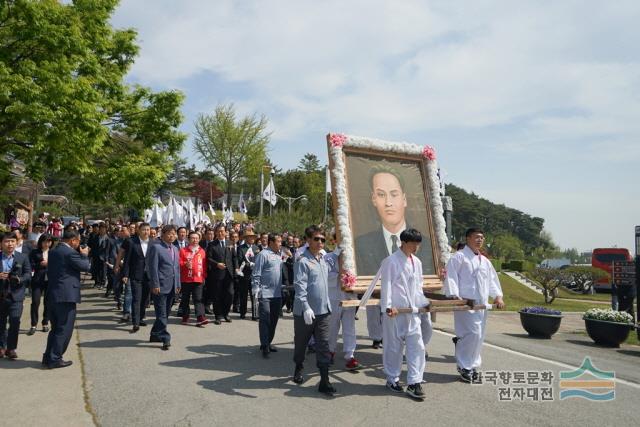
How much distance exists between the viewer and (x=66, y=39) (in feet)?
39.5

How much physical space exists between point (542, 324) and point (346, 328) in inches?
213

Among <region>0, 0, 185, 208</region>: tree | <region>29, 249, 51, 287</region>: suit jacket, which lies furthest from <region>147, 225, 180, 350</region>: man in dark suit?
<region>0, 0, 185, 208</region>: tree

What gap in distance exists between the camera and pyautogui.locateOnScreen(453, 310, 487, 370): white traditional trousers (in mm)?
6168

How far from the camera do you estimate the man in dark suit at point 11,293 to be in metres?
6.61

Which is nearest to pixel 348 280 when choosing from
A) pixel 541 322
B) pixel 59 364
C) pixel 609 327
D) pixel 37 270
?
pixel 59 364

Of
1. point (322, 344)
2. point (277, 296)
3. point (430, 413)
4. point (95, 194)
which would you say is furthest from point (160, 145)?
point (430, 413)

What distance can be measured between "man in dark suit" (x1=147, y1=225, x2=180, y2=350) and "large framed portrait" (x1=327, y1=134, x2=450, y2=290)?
3.19m

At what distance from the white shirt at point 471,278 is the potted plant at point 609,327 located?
4.61m

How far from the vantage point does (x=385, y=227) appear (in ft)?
23.1

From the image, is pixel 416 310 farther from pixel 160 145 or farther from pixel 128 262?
pixel 160 145

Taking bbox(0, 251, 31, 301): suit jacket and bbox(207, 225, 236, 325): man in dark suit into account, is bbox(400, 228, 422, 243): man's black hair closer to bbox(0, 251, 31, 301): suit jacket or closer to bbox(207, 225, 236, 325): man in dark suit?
bbox(207, 225, 236, 325): man in dark suit

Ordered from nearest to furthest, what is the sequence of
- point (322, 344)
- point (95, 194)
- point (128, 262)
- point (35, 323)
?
point (322, 344), point (35, 323), point (128, 262), point (95, 194)

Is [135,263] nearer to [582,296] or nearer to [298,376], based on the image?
[298,376]

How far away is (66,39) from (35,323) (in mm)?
7735
